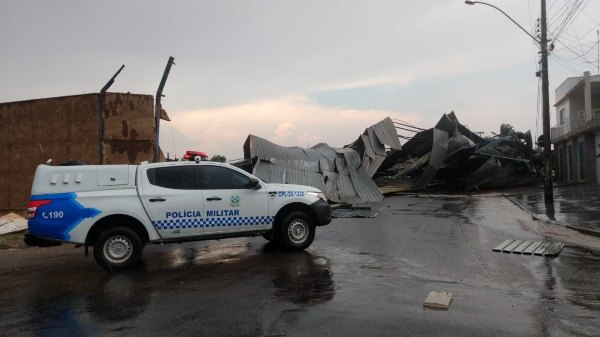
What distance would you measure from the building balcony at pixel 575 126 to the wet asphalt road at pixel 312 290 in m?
25.5

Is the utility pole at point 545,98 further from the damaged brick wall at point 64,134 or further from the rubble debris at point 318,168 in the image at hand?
the damaged brick wall at point 64,134

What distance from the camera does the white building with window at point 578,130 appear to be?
1319 inches

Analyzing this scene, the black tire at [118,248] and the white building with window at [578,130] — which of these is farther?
the white building with window at [578,130]

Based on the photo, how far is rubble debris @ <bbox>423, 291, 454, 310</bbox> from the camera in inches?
206

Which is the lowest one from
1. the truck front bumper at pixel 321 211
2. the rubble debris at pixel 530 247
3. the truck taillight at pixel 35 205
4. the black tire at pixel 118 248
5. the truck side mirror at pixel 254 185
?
the rubble debris at pixel 530 247

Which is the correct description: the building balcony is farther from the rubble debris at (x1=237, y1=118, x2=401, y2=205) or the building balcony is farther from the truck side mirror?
the truck side mirror

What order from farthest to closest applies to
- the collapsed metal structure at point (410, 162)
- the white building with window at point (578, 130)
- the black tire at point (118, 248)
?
the white building with window at point (578, 130), the collapsed metal structure at point (410, 162), the black tire at point (118, 248)

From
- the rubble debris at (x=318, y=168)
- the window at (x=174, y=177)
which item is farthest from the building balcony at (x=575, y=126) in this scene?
the window at (x=174, y=177)

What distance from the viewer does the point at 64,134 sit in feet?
48.2

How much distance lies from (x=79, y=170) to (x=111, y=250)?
1.43 meters

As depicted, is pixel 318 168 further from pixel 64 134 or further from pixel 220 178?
pixel 220 178

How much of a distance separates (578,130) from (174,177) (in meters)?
34.4

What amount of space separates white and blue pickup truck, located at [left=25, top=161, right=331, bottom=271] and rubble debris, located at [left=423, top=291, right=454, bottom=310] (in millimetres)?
3766

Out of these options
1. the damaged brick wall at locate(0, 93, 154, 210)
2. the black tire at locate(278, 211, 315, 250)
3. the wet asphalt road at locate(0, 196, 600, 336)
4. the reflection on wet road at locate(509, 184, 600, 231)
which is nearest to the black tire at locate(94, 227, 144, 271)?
the wet asphalt road at locate(0, 196, 600, 336)
